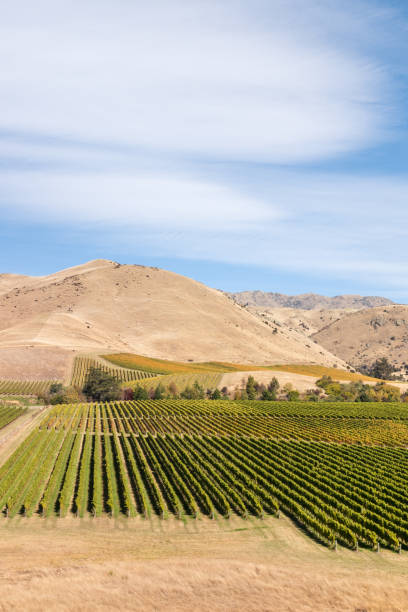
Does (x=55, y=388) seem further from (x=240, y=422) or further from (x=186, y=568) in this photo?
(x=186, y=568)

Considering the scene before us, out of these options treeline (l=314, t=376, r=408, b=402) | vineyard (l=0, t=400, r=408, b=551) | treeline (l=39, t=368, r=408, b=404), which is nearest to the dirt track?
vineyard (l=0, t=400, r=408, b=551)

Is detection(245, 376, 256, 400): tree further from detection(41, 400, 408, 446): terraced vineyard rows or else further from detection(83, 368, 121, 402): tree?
detection(83, 368, 121, 402): tree

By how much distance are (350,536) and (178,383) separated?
11921cm

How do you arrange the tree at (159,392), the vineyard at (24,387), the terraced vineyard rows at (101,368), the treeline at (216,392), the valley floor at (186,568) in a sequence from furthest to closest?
the terraced vineyard rows at (101,368), the vineyard at (24,387), the treeline at (216,392), the tree at (159,392), the valley floor at (186,568)

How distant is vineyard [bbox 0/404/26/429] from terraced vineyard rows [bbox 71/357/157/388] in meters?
40.8

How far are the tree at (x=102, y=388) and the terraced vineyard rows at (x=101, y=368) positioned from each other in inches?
511

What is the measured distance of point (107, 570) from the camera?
33.7m

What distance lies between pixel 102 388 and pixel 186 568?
110394mm

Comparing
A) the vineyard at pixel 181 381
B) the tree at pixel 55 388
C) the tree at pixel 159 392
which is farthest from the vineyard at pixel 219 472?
the vineyard at pixel 181 381

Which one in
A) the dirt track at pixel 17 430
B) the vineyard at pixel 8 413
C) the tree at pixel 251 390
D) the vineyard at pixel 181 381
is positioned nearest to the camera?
the dirt track at pixel 17 430

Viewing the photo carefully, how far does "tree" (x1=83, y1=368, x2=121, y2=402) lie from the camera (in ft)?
462

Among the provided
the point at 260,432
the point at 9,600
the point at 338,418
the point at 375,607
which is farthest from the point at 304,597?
the point at 338,418

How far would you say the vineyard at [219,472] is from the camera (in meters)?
46.3

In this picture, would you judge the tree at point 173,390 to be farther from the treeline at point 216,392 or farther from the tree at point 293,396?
the tree at point 293,396
